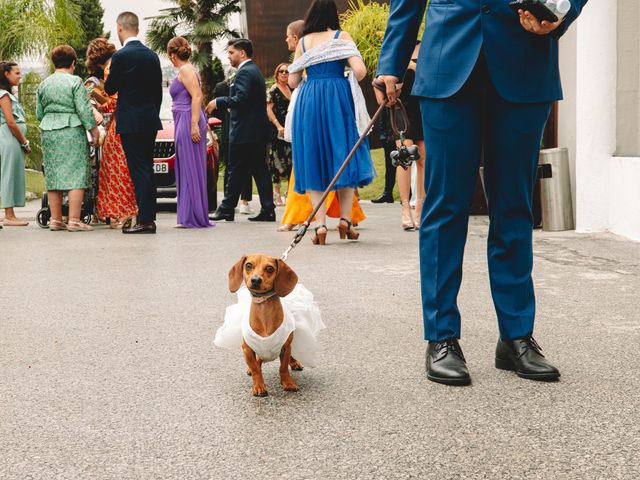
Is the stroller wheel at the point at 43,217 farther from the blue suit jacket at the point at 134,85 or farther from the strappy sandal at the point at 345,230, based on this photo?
the strappy sandal at the point at 345,230

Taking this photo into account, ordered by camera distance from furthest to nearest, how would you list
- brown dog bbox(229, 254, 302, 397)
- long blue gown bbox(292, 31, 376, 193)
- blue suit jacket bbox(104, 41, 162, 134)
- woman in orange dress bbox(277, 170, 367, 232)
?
blue suit jacket bbox(104, 41, 162, 134) < woman in orange dress bbox(277, 170, 367, 232) < long blue gown bbox(292, 31, 376, 193) < brown dog bbox(229, 254, 302, 397)

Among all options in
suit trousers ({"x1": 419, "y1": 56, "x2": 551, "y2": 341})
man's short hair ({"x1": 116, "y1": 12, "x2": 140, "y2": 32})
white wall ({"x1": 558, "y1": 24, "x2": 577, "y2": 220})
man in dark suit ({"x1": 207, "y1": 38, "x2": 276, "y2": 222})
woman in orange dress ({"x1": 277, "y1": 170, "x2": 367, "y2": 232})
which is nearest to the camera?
suit trousers ({"x1": 419, "y1": 56, "x2": 551, "y2": 341})

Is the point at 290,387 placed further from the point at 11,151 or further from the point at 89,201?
the point at 11,151

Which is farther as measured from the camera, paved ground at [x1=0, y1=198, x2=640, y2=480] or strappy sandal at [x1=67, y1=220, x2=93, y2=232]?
strappy sandal at [x1=67, y1=220, x2=93, y2=232]

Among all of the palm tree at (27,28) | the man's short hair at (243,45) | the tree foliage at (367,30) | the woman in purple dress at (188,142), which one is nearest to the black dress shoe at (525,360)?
the woman in purple dress at (188,142)

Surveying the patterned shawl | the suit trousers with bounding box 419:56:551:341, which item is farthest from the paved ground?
the patterned shawl

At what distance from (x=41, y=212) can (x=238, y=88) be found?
279 centimetres

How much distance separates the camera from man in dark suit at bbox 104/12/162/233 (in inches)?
417

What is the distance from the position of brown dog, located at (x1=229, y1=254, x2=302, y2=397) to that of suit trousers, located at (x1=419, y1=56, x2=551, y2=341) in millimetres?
646

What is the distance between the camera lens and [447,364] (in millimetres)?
3854

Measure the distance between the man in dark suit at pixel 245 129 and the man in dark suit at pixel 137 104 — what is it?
1.28 metres

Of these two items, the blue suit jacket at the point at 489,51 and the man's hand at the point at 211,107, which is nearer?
the blue suit jacket at the point at 489,51

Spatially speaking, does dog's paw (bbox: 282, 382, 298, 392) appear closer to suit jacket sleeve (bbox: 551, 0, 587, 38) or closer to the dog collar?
the dog collar

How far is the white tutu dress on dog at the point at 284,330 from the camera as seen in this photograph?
3.62 meters
